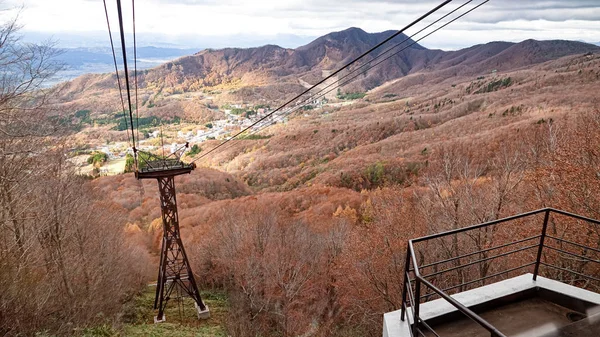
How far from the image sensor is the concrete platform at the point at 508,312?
434cm

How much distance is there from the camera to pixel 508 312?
474 cm

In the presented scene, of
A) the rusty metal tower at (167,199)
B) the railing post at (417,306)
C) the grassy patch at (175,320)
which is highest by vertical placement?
the railing post at (417,306)

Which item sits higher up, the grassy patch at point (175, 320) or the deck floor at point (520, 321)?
the deck floor at point (520, 321)

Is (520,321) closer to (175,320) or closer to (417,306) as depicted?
(417,306)

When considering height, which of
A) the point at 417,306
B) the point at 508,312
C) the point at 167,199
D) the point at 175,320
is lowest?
the point at 175,320

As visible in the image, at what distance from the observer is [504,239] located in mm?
15953

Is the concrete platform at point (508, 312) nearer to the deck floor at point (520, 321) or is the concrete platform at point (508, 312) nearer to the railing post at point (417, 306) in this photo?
the deck floor at point (520, 321)

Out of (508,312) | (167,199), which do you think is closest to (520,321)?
(508,312)

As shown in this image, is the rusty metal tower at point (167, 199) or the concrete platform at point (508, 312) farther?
the rusty metal tower at point (167, 199)

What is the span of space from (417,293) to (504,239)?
1514 centimetres

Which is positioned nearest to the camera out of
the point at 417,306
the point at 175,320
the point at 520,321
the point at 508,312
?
the point at 417,306

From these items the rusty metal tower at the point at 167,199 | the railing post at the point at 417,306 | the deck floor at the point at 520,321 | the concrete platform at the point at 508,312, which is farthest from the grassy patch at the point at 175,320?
the deck floor at the point at 520,321

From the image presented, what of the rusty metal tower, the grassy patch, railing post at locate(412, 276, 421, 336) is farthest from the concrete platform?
the rusty metal tower

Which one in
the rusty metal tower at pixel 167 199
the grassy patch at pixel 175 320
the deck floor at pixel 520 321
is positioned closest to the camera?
the deck floor at pixel 520 321
